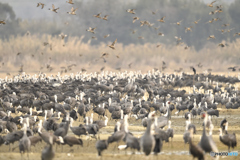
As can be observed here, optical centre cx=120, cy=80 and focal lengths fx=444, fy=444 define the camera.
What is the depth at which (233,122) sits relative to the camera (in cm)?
3234

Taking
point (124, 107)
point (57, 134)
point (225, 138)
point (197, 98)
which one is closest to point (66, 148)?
point (57, 134)

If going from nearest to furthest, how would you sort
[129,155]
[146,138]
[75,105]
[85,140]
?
[146,138], [129,155], [85,140], [75,105]

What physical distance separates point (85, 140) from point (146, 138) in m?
7.39

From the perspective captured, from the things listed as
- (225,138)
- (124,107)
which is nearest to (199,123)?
(124,107)

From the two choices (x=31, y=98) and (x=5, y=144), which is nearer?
(x=5, y=144)

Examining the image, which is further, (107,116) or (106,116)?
(107,116)

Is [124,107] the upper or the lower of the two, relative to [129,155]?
upper

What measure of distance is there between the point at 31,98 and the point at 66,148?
17.1 metres

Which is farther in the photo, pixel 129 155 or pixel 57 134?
Answer: pixel 57 134

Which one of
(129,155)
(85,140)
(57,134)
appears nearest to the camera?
(129,155)

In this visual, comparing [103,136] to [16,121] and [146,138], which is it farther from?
[146,138]

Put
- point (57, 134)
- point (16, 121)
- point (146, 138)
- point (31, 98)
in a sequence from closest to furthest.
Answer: point (146, 138) → point (57, 134) → point (16, 121) → point (31, 98)

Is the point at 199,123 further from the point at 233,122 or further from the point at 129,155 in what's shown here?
the point at 129,155

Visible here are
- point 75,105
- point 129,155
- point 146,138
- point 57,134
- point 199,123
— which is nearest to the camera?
point 146,138
